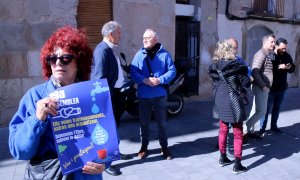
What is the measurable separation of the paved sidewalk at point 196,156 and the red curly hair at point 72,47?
2.35 metres

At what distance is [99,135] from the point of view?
1.65 m

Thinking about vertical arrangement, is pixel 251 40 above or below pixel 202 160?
above

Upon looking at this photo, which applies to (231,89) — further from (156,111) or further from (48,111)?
(48,111)

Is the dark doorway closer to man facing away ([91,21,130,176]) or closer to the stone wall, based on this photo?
the stone wall

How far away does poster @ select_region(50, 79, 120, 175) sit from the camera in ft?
5.16

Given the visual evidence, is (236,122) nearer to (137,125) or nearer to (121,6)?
(137,125)

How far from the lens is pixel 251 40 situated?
10.6 m

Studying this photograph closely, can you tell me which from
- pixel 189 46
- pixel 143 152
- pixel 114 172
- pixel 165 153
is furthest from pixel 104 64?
pixel 189 46

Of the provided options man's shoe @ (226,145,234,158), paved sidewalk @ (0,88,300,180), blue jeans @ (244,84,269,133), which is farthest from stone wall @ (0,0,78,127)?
blue jeans @ (244,84,269,133)

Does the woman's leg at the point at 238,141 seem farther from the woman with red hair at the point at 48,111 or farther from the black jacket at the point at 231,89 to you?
the woman with red hair at the point at 48,111

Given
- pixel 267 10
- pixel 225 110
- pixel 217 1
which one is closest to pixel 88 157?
pixel 225 110

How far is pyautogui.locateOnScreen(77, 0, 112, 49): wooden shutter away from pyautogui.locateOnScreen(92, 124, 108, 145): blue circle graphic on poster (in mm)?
5544

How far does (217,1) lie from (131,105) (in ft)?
15.6

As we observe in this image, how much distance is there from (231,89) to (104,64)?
1.67 m
